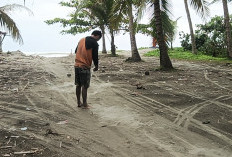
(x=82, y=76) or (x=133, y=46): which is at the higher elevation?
(x=133, y=46)

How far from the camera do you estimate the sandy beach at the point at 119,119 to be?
4.84 m

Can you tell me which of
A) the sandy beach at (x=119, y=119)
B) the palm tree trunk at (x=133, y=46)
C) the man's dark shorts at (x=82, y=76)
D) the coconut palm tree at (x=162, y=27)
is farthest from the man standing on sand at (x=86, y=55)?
the palm tree trunk at (x=133, y=46)

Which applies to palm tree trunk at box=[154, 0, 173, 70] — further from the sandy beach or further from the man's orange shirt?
the man's orange shirt

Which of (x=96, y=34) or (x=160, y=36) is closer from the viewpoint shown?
(x=96, y=34)

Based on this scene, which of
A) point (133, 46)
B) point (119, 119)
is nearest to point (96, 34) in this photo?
point (119, 119)

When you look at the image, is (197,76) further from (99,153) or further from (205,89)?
(99,153)

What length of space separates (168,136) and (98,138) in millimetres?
1198

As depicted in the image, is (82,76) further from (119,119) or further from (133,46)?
(133,46)

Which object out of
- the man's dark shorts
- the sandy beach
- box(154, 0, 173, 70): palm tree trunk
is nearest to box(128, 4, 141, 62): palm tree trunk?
box(154, 0, 173, 70): palm tree trunk

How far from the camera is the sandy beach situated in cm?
484

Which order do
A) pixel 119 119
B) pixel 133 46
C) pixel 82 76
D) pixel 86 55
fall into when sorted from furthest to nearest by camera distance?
pixel 133 46, pixel 82 76, pixel 86 55, pixel 119 119

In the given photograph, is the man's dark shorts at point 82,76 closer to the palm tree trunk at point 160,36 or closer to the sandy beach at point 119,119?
the sandy beach at point 119,119

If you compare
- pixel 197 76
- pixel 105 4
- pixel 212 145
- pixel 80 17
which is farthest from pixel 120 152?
pixel 80 17

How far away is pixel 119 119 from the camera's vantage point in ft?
20.8
